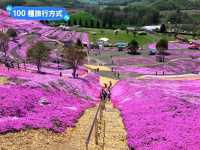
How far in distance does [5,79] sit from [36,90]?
5.92 meters

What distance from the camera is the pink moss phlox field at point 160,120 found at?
123 ft

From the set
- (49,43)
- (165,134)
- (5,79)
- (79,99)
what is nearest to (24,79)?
(5,79)

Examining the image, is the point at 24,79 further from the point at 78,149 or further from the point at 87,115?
the point at 78,149

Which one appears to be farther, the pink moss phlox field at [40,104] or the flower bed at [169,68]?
the flower bed at [169,68]

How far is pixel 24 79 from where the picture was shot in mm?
59594

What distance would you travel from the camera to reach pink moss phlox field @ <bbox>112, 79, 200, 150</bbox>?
37.5 metres

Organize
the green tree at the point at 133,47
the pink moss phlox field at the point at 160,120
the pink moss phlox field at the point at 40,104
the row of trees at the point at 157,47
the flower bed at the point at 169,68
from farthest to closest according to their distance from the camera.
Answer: the green tree at the point at 133,47 < the row of trees at the point at 157,47 < the flower bed at the point at 169,68 < the pink moss phlox field at the point at 40,104 < the pink moss phlox field at the point at 160,120

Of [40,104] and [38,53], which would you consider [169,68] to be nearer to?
[38,53]

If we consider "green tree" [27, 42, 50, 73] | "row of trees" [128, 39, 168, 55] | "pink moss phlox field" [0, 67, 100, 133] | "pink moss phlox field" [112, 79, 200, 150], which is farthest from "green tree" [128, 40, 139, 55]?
"pink moss phlox field" [112, 79, 200, 150]

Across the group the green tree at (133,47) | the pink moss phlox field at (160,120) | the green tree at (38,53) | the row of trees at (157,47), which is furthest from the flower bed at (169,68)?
the pink moss phlox field at (160,120)

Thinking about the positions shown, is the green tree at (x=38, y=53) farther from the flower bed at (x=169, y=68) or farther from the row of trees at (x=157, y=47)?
the row of trees at (x=157, y=47)

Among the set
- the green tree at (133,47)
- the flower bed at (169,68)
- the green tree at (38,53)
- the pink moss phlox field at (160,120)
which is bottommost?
the flower bed at (169,68)

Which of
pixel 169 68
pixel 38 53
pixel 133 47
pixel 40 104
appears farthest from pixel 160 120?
pixel 133 47

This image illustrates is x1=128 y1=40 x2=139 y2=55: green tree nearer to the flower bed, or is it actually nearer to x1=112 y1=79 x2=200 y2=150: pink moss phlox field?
the flower bed
